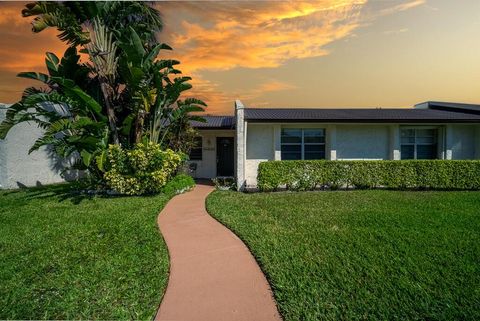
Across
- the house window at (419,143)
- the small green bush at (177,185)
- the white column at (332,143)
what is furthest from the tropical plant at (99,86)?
the house window at (419,143)

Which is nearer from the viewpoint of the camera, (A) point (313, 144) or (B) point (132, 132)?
(B) point (132, 132)

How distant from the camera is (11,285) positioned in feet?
13.9

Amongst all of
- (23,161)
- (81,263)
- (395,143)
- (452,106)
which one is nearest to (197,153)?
(23,161)

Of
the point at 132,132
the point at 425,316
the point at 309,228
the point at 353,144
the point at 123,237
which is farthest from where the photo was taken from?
the point at 353,144

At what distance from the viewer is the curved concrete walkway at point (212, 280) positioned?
3.42 metres

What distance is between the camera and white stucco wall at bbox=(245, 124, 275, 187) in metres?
13.6

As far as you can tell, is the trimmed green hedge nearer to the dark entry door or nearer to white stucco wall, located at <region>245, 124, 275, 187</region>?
white stucco wall, located at <region>245, 124, 275, 187</region>

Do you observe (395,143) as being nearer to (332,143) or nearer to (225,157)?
(332,143)

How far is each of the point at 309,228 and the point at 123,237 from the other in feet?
14.3

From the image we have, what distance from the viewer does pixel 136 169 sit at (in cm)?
1070

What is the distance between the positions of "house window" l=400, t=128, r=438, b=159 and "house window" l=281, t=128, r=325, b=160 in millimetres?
4480

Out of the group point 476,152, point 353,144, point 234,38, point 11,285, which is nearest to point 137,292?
point 11,285

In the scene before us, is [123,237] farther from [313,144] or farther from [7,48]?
[313,144]

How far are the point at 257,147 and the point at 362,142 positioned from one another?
5462 mm
